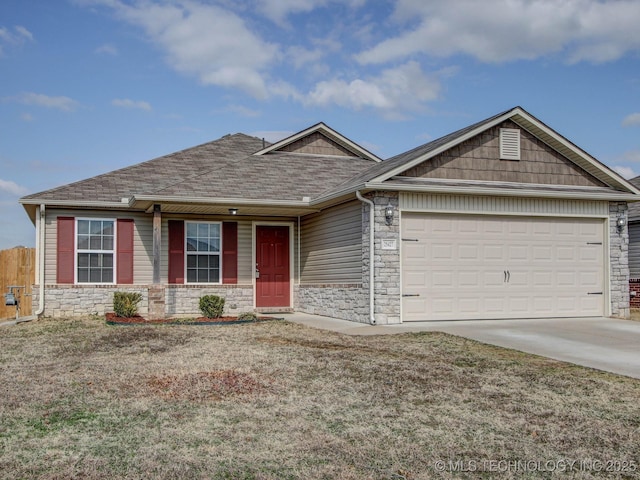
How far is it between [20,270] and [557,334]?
14088 millimetres

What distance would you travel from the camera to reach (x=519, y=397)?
6625 mm

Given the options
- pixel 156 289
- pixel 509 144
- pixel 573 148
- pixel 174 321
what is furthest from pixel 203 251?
pixel 573 148

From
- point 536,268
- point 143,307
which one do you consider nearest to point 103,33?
point 143,307

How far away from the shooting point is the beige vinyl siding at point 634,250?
19.9 meters

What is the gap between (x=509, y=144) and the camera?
14203mm

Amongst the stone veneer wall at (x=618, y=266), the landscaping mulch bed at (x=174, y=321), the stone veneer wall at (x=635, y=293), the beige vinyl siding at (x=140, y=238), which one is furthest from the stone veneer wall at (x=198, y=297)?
the stone veneer wall at (x=635, y=293)

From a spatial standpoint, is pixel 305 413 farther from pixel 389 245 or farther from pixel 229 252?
pixel 229 252

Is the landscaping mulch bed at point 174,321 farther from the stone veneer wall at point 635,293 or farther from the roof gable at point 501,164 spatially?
the stone veneer wall at point 635,293

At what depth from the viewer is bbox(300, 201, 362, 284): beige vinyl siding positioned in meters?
13.9

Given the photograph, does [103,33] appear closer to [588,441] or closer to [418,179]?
[418,179]

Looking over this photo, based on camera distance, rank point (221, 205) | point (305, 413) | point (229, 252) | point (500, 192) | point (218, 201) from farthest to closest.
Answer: point (229, 252), point (221, 205), point (218, 201), point (500, 192), point (305, 413)

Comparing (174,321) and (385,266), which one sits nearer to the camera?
(385,266)

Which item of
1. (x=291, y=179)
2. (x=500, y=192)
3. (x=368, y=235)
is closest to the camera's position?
(x=368, y=235)

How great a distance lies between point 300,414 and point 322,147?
1386cm
